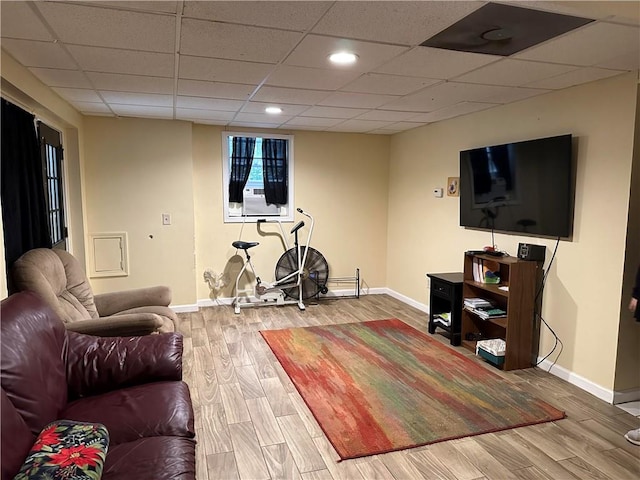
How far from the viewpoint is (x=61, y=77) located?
3.03 meters

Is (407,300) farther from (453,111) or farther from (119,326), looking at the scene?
(119,326)

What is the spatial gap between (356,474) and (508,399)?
138cm

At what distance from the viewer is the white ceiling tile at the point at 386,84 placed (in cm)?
300

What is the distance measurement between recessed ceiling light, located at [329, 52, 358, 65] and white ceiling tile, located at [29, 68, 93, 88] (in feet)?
5.65

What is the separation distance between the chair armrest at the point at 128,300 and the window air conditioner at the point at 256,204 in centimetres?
209

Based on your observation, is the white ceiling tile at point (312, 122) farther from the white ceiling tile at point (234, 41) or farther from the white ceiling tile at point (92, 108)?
the white ceiling tile at point (234, 41)

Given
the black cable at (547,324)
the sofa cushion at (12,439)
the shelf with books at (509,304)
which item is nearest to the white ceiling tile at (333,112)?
the shelf with books at (509,304)

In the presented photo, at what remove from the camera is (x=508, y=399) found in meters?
3.00

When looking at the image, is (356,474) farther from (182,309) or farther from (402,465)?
(182,309)

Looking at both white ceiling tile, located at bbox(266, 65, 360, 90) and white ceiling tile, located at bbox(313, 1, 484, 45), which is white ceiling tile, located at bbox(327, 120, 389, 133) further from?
white ceiling tile, located at bbox(313, 1, 484, 45)

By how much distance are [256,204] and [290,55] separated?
3.26 metres

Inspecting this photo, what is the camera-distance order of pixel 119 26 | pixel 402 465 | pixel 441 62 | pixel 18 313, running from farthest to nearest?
pixel 441 62, pixel 402 465, pixel 119 26, pixel 18 313

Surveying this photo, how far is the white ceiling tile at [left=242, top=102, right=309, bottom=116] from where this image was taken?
12.9ft

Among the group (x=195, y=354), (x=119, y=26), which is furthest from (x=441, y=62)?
(x=195, y=354)
